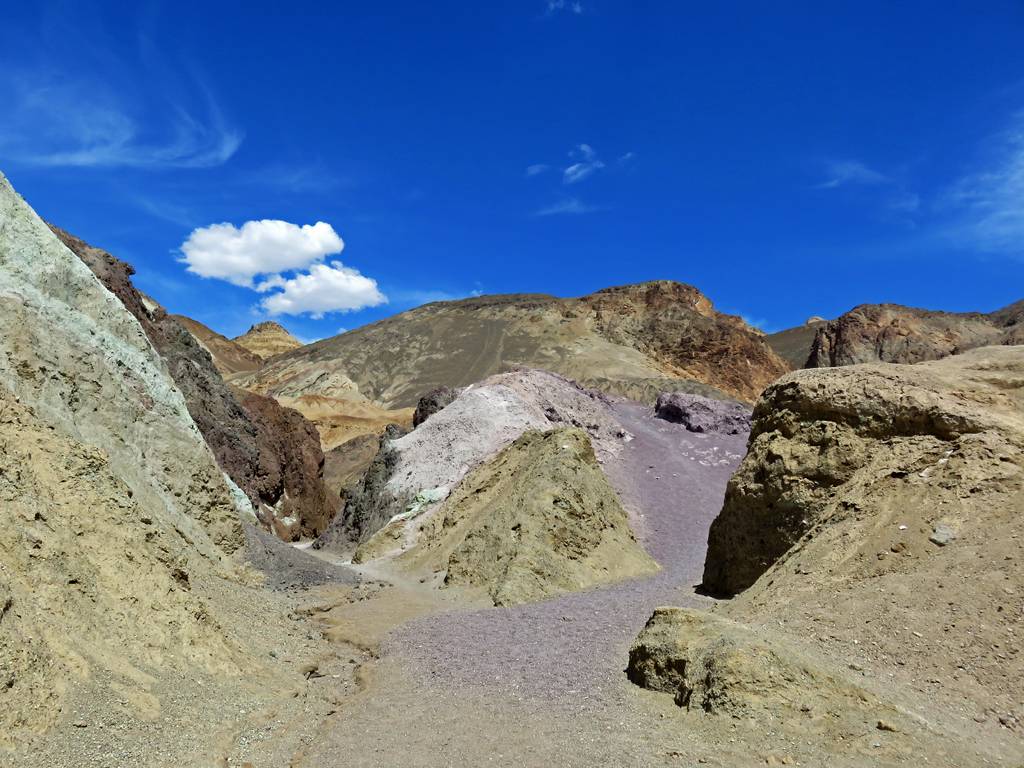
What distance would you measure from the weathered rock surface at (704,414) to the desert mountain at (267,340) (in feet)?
399

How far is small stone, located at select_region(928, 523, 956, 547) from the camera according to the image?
27.3ft

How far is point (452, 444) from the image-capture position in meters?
26.6

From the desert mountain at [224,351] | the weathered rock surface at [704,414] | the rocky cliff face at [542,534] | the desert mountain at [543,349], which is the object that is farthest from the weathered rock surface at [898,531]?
the desert mountain at [224,351]

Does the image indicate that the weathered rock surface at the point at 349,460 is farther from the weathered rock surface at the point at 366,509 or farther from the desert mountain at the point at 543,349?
the desert mountain at the point at 543,349

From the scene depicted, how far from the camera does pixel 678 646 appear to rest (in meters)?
7.38

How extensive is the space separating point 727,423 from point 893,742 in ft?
100

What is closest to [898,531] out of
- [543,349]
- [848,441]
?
[848,441]

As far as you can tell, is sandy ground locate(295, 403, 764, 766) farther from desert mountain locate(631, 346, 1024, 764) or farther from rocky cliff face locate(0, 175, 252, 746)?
rocky cliff face locate(0, 175, 252, 746)

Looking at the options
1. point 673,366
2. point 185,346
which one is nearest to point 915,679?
point 185,346

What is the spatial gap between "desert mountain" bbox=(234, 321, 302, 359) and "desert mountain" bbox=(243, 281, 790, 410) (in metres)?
43.6

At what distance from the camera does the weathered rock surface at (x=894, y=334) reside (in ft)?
248

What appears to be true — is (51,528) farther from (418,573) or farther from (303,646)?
(418,573)

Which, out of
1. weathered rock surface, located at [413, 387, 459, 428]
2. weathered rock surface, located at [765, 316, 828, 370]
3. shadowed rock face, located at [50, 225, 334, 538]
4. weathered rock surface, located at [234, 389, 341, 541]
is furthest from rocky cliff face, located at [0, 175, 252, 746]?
weathered rock surface, located at [765, 316, 828, 370]

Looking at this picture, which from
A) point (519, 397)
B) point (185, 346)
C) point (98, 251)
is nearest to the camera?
point (98, 251)
